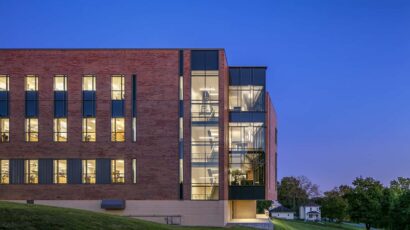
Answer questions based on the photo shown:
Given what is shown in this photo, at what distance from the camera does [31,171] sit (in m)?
41.9

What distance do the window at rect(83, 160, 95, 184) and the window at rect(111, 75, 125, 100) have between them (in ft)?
20.0

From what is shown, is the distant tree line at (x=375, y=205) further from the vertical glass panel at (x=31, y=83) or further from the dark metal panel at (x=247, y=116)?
the vertical glass panel at (x=31, y=83)

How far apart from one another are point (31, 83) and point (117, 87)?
7.76 meters

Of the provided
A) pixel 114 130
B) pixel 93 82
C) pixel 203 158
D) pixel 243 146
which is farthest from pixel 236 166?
pixel 93 82

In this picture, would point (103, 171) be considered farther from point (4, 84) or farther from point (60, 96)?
point (4, 84)

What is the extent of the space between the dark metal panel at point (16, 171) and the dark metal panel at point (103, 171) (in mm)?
6745

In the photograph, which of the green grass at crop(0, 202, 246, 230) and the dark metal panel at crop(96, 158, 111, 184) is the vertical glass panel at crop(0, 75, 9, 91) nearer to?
the dark metal panel at crop(96, 158, 111, 184)

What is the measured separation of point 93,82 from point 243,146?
1546cm

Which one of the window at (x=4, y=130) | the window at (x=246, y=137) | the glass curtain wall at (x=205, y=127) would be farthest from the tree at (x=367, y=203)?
the window at (x=4, y=130)

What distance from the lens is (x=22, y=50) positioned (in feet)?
140

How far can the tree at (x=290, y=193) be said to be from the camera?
146 meters

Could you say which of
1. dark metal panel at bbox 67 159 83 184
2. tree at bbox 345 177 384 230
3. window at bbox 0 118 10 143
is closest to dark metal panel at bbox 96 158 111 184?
dark metal panel at bbox 67 159 83 184

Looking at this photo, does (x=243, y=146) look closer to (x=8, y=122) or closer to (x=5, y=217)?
(x=8, y=122)

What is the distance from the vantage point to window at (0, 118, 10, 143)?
42156mm
